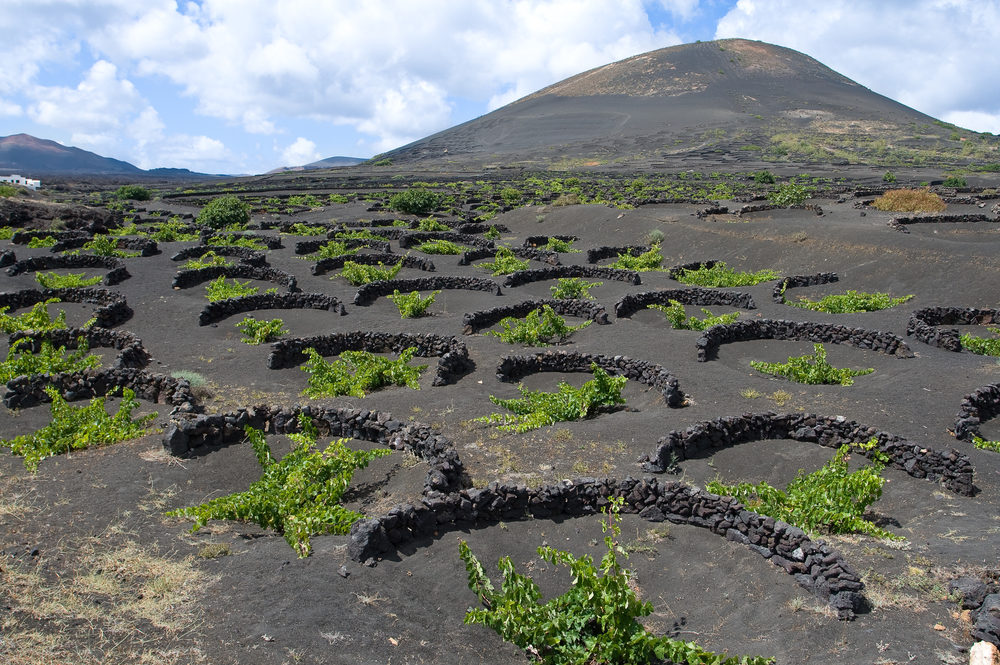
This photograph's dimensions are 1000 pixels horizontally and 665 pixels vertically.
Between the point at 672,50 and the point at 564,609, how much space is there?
686ft

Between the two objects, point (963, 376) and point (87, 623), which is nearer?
point (87, 623)

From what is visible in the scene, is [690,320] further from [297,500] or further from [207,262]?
[207,262]

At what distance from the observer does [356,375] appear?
44.9 ft

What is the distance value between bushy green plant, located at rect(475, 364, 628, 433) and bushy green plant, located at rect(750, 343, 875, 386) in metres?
3.89

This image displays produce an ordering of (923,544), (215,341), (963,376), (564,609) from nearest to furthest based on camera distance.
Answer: (564,609) < (923,544) < (963,376) < (215,341)

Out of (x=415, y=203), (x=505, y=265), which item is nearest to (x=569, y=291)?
(x=505, y=265)

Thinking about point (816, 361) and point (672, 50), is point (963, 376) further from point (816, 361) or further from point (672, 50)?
point (672, 50)

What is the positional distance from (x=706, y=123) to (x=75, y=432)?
449ft

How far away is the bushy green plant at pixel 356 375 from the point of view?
13.3 metres

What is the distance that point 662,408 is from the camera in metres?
12.5

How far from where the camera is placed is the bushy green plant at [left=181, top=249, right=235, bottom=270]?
26766 mm

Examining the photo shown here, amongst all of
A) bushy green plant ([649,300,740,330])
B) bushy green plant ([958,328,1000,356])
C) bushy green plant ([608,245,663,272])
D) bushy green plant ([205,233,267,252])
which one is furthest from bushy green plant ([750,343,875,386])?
bushy green plant ([205,233,267,252])

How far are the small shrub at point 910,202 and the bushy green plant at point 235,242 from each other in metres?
33.2

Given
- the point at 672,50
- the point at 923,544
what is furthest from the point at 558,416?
the point at 672,50
